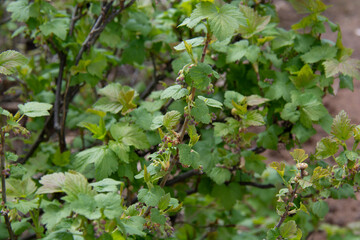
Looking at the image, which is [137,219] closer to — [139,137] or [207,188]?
[139,137]

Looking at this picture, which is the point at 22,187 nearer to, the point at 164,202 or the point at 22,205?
the point at 22,205

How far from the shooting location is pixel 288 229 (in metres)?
1.20

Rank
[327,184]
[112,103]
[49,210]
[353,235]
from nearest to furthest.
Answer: [49,210] → [327,184] → [112,103] → [353,235]

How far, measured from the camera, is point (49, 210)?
4.09ft

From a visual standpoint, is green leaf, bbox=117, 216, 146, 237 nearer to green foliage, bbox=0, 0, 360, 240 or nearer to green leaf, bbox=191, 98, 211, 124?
green foliage, bbox=0, 0, 360, 240

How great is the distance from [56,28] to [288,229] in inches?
50.3

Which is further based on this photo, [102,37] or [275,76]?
[102,37]

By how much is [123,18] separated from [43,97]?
563mm

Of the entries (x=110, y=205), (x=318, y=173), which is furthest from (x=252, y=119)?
(x=110, y=205)

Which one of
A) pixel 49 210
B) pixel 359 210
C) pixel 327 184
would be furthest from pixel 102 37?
pixel 359 210

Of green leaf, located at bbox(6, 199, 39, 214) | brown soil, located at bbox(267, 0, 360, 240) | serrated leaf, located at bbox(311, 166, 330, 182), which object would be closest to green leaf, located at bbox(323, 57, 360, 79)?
brown soil, located at bbox(267, 0, 360, 240)

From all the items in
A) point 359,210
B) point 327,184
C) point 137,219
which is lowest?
point 359,210

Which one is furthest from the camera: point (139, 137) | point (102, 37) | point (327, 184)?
point (102, 37)

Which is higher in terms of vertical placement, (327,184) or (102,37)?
(102,37)
